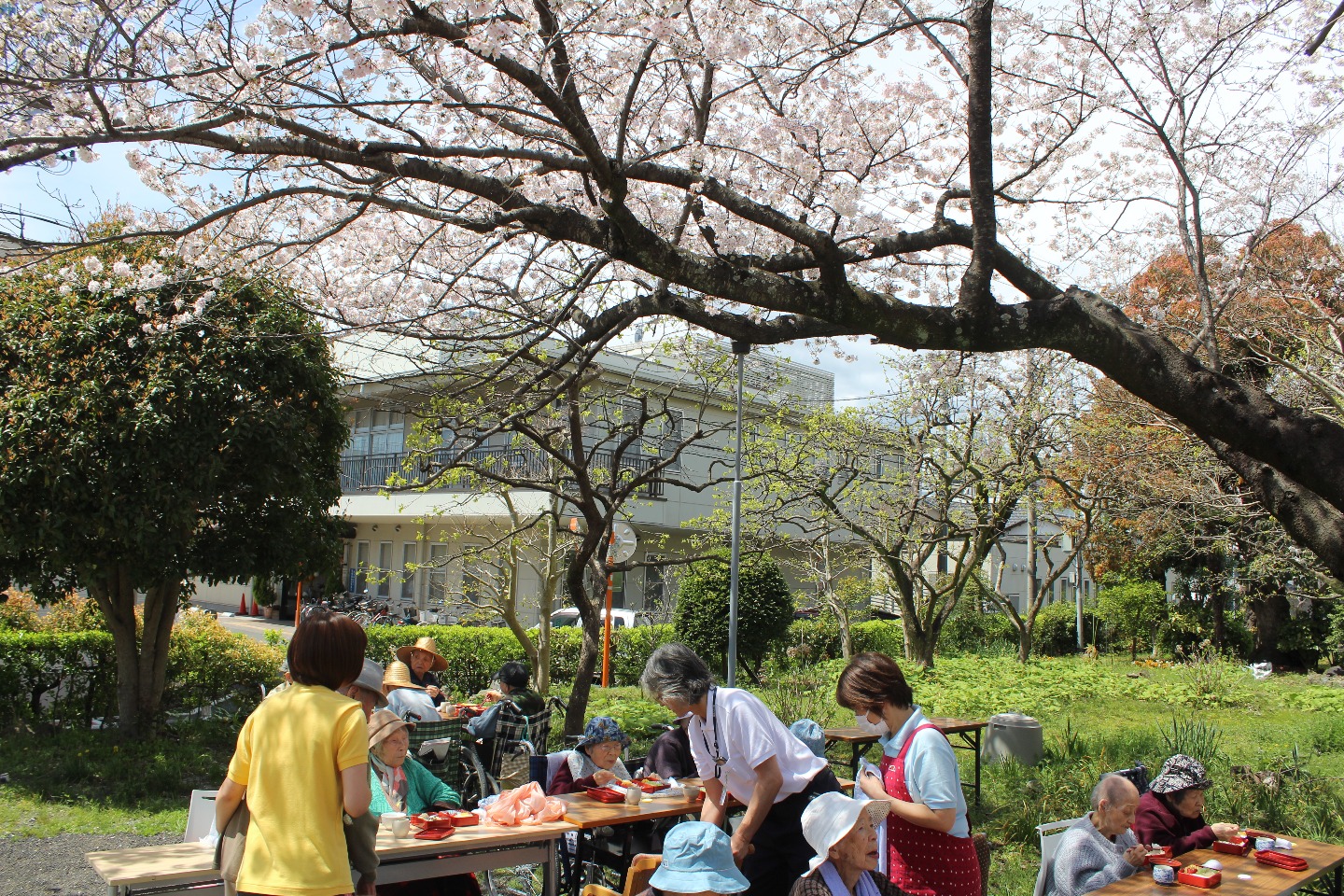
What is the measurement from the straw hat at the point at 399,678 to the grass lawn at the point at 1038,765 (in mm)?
1809

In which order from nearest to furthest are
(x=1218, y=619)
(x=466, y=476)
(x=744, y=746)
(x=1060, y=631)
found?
(x=744, y=746) → (x=466, y=476) → (x=1218, y=619) → (x=1060, y=631)

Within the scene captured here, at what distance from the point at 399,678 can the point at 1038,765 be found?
219 inches

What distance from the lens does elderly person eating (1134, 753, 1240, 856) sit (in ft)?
15.8

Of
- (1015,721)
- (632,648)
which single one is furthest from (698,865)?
(632,648)

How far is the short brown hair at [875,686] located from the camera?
356cm

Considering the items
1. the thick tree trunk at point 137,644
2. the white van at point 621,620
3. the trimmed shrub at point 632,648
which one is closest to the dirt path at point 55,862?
the thick tree trunk at point 137,644

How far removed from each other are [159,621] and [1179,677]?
46.5 ft

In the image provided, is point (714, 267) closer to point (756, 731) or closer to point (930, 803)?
point (756, 731)

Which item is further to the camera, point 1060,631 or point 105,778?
point 1060,631

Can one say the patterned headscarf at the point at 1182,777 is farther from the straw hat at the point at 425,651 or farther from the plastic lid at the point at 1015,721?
Answer: the straw hat at the point at 425,651

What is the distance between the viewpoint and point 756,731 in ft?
11.5

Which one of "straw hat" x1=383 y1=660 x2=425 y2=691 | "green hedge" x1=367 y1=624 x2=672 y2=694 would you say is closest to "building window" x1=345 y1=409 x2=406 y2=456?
"green hedge" x1=367 y1=624 x2=672 y2=694

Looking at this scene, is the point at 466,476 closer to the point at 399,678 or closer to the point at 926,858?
the point at 399,678

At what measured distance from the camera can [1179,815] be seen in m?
4.91
